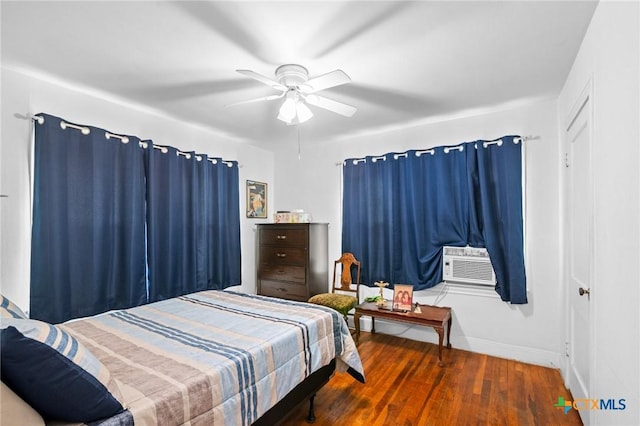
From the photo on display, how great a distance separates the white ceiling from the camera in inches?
66.1

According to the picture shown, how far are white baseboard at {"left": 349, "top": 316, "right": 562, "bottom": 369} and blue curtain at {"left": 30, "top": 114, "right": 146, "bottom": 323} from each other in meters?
2.81

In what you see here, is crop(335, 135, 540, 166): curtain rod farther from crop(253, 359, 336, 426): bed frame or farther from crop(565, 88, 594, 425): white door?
crop(253, 359, 336, 426): bed frame

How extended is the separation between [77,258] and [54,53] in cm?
158

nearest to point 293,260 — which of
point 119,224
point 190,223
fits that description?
point 190,223

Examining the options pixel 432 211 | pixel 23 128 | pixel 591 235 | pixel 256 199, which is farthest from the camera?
pixel 256 199

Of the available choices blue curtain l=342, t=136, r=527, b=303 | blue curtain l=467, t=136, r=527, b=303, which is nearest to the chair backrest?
blue curtain l=342, t=136, r=527, b=303

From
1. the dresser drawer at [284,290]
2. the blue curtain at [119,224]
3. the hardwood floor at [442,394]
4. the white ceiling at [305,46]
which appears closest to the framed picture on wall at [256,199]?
the blue curtain at [119,224]

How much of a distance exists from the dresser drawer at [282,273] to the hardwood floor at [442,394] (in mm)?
1237

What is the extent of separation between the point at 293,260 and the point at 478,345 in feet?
7.67

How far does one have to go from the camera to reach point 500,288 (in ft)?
10.3

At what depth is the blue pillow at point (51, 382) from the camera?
0.96 meters

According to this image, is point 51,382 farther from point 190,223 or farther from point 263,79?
point 190,223

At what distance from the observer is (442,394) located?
A: 8.12 feet

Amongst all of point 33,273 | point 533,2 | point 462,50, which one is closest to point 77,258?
point 33,273
